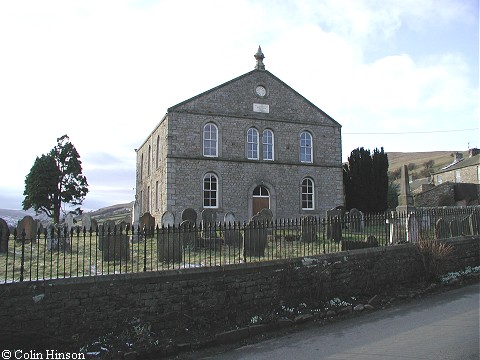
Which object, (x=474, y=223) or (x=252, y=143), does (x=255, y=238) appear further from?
(x=252, y=143)

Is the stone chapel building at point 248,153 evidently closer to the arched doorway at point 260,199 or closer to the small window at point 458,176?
the arched doorway at point 260,199

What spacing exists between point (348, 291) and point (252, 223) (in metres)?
3.05

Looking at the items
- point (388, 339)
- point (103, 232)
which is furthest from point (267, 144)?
point (388, 339)

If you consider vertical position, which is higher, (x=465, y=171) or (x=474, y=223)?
(x=465, y=171)

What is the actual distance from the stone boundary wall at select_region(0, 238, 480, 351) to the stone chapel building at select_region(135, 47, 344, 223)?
43.4 feet

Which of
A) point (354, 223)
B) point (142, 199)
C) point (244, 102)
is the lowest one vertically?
point (354, 223)

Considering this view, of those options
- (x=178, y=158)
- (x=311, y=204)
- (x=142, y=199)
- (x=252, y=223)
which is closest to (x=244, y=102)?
(x=178, y=158)

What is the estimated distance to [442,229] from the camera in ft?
43.7

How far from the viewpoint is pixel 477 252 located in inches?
551

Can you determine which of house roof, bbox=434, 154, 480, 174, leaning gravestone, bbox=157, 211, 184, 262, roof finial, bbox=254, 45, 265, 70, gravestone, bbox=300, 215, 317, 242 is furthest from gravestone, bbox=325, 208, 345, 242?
house roof, bbox=434, 154, 480, 174

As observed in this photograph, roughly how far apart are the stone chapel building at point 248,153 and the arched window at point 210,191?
2.3 inches

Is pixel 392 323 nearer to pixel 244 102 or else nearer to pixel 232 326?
pixel 232 326

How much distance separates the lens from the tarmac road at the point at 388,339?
626 centimetres

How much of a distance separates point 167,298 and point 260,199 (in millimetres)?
16391
